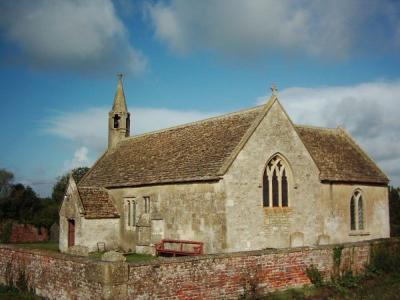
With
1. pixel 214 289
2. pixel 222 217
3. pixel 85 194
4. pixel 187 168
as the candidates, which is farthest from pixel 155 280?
pixel 85 194

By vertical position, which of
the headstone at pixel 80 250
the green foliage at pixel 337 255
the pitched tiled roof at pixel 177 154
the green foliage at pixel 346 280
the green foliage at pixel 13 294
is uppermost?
the pitched tiled roof at pixel 177 154

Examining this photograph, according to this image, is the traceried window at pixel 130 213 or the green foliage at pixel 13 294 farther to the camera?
the traceried window at pixel 130 213

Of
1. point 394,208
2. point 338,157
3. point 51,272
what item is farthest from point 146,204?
point 394,208

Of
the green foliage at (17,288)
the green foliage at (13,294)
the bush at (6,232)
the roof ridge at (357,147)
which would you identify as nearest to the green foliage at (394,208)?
the roof ridge at (357,147)

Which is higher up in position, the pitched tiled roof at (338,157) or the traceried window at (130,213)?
the pitched tiled roof at (338,157)


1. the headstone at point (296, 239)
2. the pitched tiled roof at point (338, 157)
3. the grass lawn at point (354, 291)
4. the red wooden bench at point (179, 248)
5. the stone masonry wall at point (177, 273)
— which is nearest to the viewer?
the stone masonry wall at point (177, 273)

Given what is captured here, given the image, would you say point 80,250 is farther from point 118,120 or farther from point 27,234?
point 27,234

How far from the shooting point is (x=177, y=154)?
27594 millimetres

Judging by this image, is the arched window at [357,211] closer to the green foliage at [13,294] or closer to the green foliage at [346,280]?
the green foliage at [346,280]

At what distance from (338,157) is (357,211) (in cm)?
391

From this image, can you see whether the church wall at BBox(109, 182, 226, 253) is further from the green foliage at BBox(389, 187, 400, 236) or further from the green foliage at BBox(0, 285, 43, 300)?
the green foliage at BBox(389, 187, 400, 236)

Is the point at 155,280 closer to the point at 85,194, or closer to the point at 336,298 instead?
the point at 336,298

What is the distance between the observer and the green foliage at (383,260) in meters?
18.5

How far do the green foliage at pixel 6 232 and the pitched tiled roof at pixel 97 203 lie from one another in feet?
42.9
